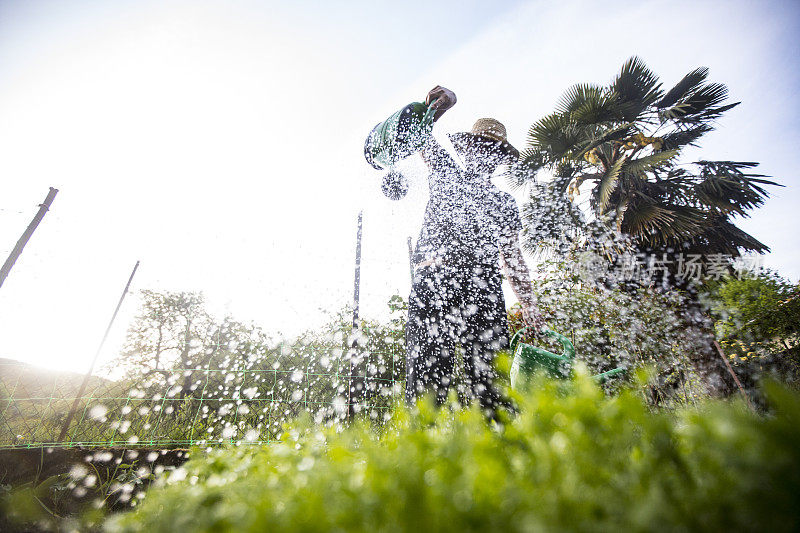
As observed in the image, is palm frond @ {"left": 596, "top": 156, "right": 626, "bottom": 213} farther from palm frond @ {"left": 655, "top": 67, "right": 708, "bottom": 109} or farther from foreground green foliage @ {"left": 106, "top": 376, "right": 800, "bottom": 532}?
Answer: foreground green foliage @ {"left": 106, "top": 376, "right": 800, "bottom": 532}

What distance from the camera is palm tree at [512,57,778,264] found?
6043 mm

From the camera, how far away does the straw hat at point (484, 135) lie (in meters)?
4.17

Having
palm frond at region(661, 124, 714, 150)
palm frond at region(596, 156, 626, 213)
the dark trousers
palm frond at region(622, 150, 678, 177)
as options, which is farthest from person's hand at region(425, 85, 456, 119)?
palm frond at region(661, 124, 714, 150)

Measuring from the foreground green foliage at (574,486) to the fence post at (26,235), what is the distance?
23.4ft

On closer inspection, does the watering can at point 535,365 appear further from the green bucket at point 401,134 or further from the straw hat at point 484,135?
the straw hat at point 484,135

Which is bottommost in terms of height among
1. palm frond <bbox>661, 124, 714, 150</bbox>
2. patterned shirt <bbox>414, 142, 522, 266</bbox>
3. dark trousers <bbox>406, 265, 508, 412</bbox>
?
dark trousers <bbox>406, 265, 508, 412</bbox>

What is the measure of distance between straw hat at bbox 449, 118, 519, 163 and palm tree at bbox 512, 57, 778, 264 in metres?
3.17

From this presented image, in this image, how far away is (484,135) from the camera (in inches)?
167

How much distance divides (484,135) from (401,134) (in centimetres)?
128

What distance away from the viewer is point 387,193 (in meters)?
4.50

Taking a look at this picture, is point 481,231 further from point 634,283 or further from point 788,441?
point 634,283

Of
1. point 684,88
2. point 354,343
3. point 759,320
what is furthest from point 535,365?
point 684,88

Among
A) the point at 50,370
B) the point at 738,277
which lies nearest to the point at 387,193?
the point at 738,277

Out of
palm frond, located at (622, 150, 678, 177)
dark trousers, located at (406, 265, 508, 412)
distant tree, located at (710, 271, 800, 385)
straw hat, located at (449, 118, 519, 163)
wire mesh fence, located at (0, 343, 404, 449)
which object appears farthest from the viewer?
distant tree, located at (710, 271, 800, 385)
